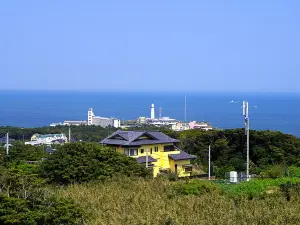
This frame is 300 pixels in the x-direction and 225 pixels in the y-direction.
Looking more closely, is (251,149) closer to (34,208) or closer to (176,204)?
(176,204)

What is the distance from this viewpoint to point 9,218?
305 inches

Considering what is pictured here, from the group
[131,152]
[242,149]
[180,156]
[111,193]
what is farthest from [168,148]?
[111,193]

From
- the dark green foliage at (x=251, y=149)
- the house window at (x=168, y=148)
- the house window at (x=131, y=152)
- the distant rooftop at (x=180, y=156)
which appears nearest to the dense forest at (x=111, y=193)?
the dark green foliage at (x=251, y=149)

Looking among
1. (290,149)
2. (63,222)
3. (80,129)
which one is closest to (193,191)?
(63,222)

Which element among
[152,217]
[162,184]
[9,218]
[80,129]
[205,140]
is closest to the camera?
[9,218]

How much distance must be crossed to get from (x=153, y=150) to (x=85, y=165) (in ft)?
21.3

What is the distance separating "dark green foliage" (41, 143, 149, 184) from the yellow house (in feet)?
14.4

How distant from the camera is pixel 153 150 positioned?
1953cm

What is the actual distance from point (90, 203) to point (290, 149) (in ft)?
41.0

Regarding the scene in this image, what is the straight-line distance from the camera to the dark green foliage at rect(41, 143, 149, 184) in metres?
13.2

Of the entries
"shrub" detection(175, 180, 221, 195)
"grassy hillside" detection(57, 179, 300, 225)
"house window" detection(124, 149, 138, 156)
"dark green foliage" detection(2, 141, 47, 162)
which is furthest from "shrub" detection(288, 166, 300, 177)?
"dark green foliage" detection(2, 141, 47, 162)

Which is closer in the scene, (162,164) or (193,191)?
(193,191)

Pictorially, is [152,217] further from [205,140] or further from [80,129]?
[80,129]

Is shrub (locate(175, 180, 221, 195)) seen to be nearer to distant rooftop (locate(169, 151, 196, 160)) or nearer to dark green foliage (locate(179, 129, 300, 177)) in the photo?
dark green foliage (locate(179, 129, 300, 177))
